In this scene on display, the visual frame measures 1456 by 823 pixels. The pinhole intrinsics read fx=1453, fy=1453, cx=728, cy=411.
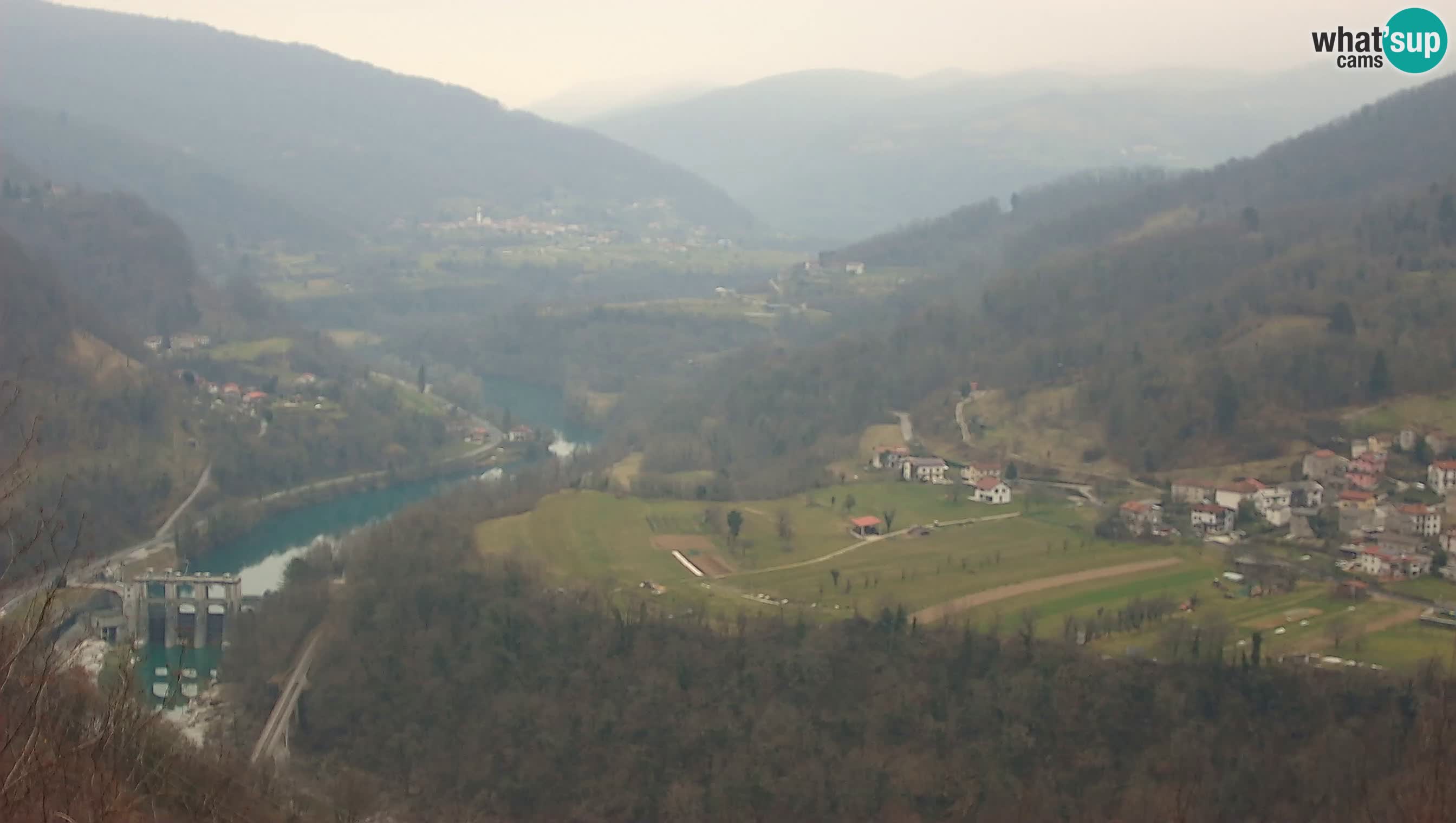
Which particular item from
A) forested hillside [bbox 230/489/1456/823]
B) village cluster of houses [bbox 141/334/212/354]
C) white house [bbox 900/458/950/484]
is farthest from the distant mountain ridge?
forested hillside [bbox 230/489/1456/823]

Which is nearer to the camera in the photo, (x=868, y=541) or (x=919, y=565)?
(x=919, y=565)

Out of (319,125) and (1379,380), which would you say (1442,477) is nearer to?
(1379,380)

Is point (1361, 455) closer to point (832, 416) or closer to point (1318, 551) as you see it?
point (1318, 551)

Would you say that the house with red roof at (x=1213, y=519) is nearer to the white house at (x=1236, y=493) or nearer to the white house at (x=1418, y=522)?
the white house at (x=1236, y=493)

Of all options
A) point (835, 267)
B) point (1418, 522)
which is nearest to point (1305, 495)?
point (1418, 522)

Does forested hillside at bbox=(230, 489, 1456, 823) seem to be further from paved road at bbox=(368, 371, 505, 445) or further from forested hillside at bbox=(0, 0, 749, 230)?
forested hillside at bbox=(0, 0, 749, 230)

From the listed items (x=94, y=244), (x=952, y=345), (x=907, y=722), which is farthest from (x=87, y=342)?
(x=907, y=722)
